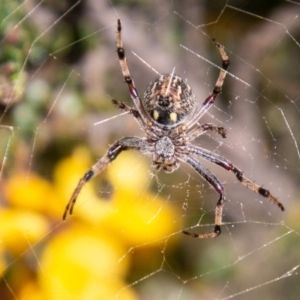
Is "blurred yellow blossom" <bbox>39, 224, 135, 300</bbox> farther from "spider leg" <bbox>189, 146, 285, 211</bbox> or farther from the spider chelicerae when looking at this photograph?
"spider leg" <bbox>189, 146, 285, 211</bbox>

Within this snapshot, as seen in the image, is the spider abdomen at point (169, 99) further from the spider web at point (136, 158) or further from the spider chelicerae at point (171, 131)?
the spider web at point (136, 158)

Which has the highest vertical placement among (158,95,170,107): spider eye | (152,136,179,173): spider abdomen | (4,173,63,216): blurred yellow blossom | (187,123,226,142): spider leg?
(158,95,170,107): spider eye

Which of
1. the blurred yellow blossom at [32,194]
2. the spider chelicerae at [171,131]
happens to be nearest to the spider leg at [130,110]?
the spider chelicerae at [171,131]

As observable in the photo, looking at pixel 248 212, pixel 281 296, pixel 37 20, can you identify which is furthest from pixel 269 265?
pixel 37 20

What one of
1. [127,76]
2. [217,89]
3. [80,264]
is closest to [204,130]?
[217,89]

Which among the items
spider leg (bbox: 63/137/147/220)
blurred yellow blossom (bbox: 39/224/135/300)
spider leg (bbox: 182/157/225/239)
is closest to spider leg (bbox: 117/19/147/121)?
spider leg (bbox: 63/137/147/220)

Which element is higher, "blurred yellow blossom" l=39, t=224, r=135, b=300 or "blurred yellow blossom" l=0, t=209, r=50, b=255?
"blurred yellow blossom" l=0, t=209, r=50, b=255
